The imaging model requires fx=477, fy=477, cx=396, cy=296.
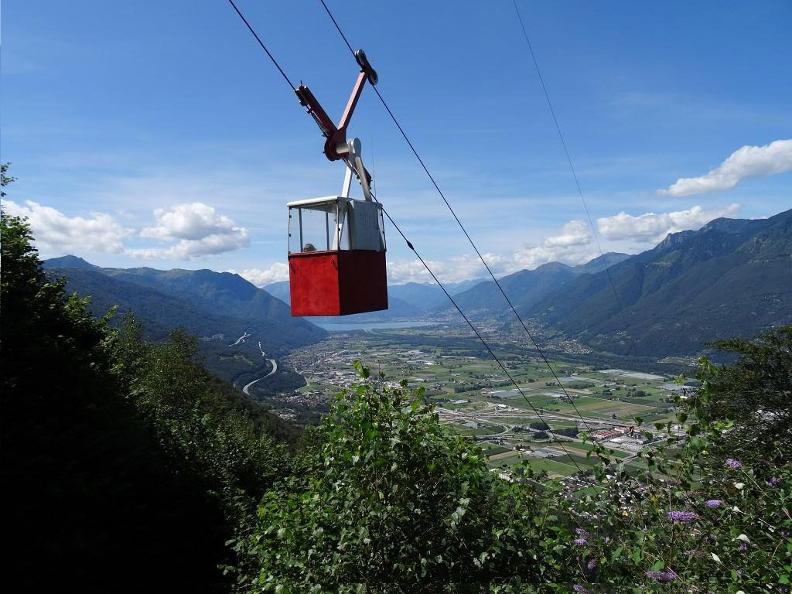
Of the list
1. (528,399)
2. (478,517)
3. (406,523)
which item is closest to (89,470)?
(406,523)

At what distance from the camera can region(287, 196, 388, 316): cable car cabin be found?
7.45 meters

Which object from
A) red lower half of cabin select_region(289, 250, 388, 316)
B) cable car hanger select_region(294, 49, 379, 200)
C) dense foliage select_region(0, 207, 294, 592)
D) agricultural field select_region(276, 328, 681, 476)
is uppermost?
cable car hanger select_region(294, 49, 379, 200)

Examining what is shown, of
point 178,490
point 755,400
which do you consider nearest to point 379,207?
point 178,490

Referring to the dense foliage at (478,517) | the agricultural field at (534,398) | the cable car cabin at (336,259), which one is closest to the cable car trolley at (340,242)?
the cable car cabin at (336,259)

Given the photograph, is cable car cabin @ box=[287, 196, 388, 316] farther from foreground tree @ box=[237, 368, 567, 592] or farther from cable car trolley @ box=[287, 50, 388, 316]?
foreground tree @ box=[237, 368, 567, 592]

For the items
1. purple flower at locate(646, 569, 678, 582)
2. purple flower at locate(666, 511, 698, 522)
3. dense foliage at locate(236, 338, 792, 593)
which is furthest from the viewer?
dense foliage at locate(236, 338, 792, 593)

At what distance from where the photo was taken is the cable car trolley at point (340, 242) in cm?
749

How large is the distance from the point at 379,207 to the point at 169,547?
1229 centimetres

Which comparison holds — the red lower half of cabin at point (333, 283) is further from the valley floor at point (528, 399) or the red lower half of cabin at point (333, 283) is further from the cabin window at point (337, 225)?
the valley floor at point (528, 399)

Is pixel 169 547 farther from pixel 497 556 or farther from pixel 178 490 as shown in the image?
pixel 497 556

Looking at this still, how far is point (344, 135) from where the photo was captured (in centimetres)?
816

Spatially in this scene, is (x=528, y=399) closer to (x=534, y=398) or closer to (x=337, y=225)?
(x=534, y=398)

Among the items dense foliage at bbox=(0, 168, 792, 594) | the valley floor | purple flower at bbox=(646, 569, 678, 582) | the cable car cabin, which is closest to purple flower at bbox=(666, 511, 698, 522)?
dense foliage at bbox=(0, 168, 792, 594)

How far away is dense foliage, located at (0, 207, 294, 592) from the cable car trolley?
24.5 ft
